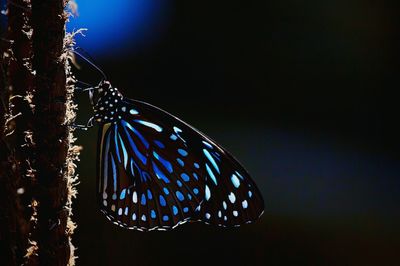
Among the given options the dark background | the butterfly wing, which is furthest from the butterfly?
the dark background

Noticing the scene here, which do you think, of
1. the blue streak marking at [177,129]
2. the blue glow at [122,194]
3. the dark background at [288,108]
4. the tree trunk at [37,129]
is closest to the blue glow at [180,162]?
the blue streak marking at [177,129]

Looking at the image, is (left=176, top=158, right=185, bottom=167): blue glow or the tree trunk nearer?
the tree trunk

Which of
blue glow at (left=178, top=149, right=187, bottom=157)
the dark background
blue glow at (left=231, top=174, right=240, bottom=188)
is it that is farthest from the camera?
the dark background

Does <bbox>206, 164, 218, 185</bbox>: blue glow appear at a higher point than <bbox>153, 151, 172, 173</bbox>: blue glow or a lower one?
lower

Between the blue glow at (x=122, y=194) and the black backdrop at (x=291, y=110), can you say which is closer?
the blue glow at (x=122, y=194)

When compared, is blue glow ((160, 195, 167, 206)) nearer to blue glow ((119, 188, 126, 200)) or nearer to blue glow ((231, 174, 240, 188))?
blue glow ((119, 188, 126, 200))

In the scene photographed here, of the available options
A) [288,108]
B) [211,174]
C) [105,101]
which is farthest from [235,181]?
[288,108]

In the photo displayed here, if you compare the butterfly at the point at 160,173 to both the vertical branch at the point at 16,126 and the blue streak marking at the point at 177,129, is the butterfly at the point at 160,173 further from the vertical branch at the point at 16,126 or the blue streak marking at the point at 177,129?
the vertical branch at the point at 16,126

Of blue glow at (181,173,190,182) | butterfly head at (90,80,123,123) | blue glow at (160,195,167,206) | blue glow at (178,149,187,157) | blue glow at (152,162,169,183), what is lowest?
blue glow at (160,195,167,206)
